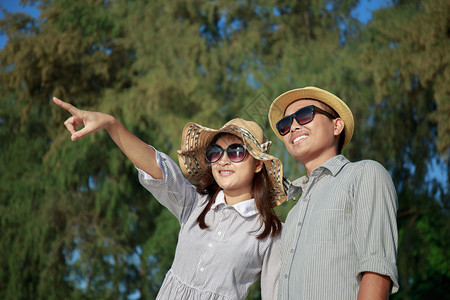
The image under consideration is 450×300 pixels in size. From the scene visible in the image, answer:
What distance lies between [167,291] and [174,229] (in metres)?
5.05

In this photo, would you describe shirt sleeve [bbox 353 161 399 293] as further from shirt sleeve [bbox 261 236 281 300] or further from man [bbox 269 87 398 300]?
shirt sleeve [bbox 261 236 281 300]

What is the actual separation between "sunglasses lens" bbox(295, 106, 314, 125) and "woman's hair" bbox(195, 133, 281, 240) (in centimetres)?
42

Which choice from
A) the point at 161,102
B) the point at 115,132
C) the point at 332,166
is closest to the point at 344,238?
the point at 332,166

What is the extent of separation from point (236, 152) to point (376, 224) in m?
0.91

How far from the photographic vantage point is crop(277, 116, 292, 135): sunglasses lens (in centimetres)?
217

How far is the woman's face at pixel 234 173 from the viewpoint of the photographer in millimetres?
2379

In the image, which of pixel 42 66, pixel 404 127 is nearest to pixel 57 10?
pixel 42 66

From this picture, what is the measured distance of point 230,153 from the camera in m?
2.41

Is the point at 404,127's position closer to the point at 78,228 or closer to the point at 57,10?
the point at 78,228

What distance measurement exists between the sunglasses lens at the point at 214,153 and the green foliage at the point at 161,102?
3.07 metres

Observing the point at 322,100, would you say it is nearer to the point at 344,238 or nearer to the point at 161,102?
the point at 344,238

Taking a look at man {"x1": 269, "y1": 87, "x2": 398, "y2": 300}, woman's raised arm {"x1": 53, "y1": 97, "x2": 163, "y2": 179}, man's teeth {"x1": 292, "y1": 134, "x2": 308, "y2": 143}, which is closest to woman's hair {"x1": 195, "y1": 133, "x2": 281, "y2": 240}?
man {"x1": 269, "y1": 87, "x2": 398, "y2": 300}

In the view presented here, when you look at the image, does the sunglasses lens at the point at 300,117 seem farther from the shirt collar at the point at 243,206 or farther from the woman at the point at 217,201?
the shirt collar at the point at 243,206

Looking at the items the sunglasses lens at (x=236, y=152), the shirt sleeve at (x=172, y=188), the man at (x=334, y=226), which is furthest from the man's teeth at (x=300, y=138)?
the shirt sleeve at (x=172, y=188)
